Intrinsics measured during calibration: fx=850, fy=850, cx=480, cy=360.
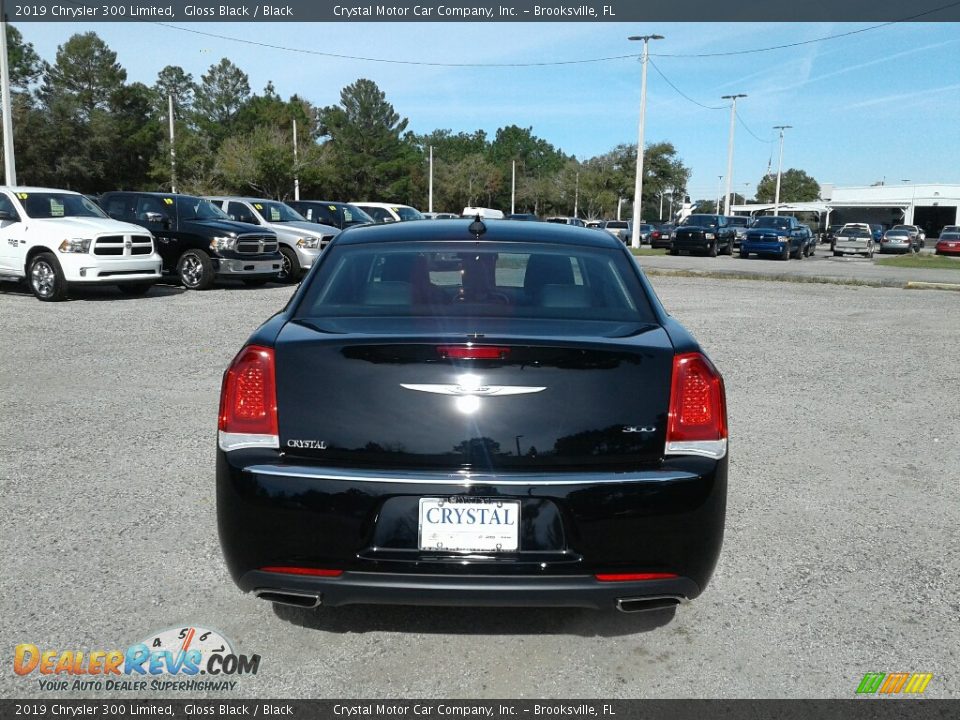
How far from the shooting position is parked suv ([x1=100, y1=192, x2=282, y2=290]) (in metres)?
16.6

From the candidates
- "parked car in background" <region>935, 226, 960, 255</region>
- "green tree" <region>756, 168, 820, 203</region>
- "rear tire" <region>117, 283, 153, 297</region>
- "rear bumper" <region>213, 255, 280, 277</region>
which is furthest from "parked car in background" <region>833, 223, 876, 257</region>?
"green tree" <region>756, 168, 820, 203</region>

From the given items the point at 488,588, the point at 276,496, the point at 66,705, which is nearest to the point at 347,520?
the point at 276,496

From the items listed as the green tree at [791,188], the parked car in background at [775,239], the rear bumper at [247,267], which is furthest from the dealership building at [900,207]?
the rear bumper at [247,267]

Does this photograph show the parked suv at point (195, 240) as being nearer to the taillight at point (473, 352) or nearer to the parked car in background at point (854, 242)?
the taillight at point (473, 352)

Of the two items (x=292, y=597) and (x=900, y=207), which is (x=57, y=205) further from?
(x=900, y=207)

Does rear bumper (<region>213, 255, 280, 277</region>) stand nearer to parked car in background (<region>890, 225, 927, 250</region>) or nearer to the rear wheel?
the rear wheel

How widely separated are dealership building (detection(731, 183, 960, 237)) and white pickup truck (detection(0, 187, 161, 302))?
2564 inches

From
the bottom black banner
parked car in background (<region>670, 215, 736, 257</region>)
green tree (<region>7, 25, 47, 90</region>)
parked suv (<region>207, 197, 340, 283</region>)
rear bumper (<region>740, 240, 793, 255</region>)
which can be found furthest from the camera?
green tree (<region>7, 25, 47, 90</region>)

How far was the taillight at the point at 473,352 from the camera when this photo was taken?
290 centimetres

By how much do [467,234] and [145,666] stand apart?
7.42 ft

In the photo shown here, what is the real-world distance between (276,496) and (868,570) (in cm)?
277

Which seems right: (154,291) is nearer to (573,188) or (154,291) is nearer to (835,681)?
(835,681)

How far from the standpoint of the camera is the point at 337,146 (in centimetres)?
9306

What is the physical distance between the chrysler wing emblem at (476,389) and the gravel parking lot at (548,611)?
103 cm
